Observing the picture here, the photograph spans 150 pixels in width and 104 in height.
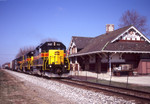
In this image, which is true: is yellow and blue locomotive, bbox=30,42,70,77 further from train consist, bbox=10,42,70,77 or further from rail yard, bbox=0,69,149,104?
rail yard, bbox=0,69,149,104

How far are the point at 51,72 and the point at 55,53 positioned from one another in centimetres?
195

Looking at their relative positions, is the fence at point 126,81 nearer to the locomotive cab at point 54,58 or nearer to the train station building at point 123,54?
the locomotive cab at point 54,58

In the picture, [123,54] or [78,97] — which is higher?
[123,54]

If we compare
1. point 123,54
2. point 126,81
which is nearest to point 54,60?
point 126,81

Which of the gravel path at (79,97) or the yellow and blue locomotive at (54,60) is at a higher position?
the yellow and blue locomotive at (54,60)

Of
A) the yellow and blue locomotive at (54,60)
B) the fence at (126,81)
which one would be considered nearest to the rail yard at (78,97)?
the fence at (126,81)

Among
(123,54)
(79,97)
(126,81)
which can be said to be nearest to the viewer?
(79,97)

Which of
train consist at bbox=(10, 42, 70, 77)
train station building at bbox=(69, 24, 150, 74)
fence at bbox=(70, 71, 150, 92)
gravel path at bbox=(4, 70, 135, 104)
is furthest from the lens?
train station building at bbox=(69, 24, 150, 74)

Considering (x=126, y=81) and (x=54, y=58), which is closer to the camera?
(x=126, y=81)

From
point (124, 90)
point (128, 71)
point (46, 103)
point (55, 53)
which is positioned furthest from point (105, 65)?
point (46, 103)

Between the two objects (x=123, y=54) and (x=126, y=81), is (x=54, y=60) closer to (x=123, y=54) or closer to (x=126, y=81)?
(x=126, y=81)

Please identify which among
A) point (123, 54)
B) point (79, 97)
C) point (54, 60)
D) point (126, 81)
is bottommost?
point (126, 81)

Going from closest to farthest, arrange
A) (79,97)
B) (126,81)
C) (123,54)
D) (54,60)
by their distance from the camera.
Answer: (79,97)
(126,81)
(54,60)
(123,54)

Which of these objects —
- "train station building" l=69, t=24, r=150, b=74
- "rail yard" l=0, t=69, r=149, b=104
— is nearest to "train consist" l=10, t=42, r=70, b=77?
"rail yard" l=0, t=69, r=149, b=104
